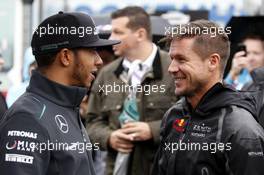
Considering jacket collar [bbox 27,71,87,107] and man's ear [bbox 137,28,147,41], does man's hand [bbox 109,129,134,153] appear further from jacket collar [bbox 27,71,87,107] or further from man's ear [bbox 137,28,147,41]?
jacket collar [bbox 27,71,87,107]

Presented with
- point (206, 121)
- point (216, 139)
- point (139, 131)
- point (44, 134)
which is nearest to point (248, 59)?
point (139, 131)

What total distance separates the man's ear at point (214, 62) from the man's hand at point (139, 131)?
5.13ft

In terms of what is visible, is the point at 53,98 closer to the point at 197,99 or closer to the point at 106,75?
the point at 197,99

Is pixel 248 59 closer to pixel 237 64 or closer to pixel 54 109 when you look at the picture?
pixel 237 64

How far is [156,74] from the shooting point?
5.52 metres

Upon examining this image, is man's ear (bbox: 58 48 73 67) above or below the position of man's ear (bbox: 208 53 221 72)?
above

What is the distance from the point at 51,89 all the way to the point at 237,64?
123 inches

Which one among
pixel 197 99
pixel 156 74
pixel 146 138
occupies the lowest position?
pixel 146 138

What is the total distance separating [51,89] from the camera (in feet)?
11.1

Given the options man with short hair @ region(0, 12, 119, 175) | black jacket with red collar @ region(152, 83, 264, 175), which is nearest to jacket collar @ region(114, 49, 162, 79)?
black jacket with red collar @ region(152, 83, 264, 175)

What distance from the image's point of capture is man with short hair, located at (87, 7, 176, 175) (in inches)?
214

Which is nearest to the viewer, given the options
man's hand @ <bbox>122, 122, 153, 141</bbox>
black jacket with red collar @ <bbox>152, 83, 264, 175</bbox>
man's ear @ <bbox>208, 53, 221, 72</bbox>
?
black jacket with red collar @ <bbox>152, 83, 264, 175</bbox>

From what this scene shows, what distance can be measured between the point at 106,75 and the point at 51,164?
2.65m

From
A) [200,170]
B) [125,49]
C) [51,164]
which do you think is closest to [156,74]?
[125,49]
